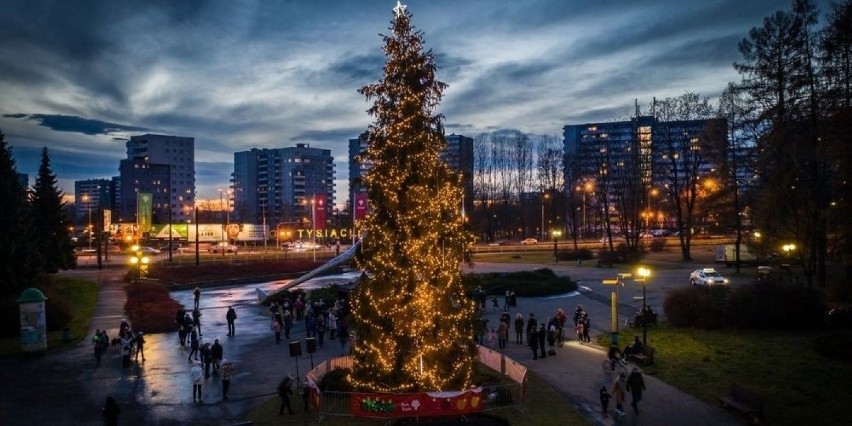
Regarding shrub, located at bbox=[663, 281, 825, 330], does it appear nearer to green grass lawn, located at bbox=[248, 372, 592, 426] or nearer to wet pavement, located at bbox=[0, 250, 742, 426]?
wet pavement, located at bbox=[0, 250, 742, 426]

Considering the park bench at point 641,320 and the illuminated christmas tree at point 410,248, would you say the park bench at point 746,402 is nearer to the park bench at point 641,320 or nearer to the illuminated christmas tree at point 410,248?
the illuminated christmas tree at point 410,248

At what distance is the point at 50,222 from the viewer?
192 ft

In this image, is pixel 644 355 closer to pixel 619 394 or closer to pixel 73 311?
pixel 619 394

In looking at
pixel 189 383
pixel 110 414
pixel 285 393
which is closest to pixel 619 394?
pixel 285 393

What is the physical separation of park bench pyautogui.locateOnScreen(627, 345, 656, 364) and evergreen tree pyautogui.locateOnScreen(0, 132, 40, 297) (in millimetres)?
34845

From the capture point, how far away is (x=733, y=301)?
32.2 m

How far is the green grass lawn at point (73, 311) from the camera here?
31.0 m

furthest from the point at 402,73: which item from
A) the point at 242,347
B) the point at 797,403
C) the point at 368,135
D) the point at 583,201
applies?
the point at 583,201

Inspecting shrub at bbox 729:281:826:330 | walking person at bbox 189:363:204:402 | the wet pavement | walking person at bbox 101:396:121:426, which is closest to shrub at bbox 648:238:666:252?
the wet pavement

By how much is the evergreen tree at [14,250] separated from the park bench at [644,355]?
114 ft

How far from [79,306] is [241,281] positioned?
792 inches

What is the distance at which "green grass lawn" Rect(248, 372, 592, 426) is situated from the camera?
715 inches

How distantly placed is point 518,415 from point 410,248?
6.02 metres

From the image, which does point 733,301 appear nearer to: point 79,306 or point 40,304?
point 40,304
